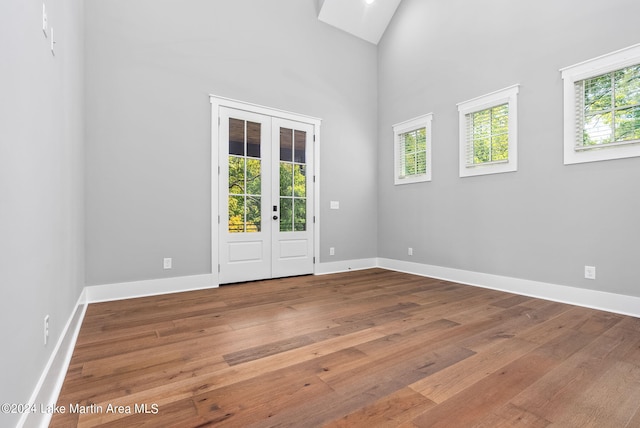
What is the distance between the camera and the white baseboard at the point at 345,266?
16.3 feet

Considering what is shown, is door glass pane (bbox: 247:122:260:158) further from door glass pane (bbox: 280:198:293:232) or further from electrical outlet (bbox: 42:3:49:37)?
electrical outlet (bbox: 42:3:49:37)

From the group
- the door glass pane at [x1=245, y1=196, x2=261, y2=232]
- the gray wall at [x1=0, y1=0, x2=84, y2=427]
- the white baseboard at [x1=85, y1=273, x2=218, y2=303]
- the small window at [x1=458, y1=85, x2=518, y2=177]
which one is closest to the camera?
the gray wall at [x1=0, y1=0, x2=84, y2=427]

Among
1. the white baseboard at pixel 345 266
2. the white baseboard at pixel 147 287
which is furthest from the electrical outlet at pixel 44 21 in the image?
the white baseboard at pixel 345 266

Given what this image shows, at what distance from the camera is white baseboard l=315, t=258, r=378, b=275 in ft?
16.3

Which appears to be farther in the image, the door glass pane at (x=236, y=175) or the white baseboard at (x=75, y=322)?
the door glass pane at (x=236, y=175)

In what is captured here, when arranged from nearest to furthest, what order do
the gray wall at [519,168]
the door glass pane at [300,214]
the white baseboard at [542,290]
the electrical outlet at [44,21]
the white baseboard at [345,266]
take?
1. the electrical outlet at [44,21]
2. the white baseboard at [542,290]
3. the gray wall at [519,168]
4. the door glass pane at [300,214]
5. the white baseboard at [345,266]

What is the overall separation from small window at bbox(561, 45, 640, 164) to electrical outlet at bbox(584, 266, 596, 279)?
1113 mm

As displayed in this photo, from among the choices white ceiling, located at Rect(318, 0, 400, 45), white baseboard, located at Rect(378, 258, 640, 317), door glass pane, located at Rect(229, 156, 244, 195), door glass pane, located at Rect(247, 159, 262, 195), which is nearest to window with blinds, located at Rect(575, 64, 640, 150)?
white baseboard, located at Rect(378, 258, 640, 317)

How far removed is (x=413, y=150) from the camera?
5.08m

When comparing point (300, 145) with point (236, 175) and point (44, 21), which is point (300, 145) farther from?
point (44, 21)

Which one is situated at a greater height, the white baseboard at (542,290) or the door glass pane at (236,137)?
the door glass pane at (236,137)

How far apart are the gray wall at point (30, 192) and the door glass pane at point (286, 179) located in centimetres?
276

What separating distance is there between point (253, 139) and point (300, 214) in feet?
4.44

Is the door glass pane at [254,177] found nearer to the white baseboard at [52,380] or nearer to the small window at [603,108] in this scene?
the white baseboard at [52,380]
